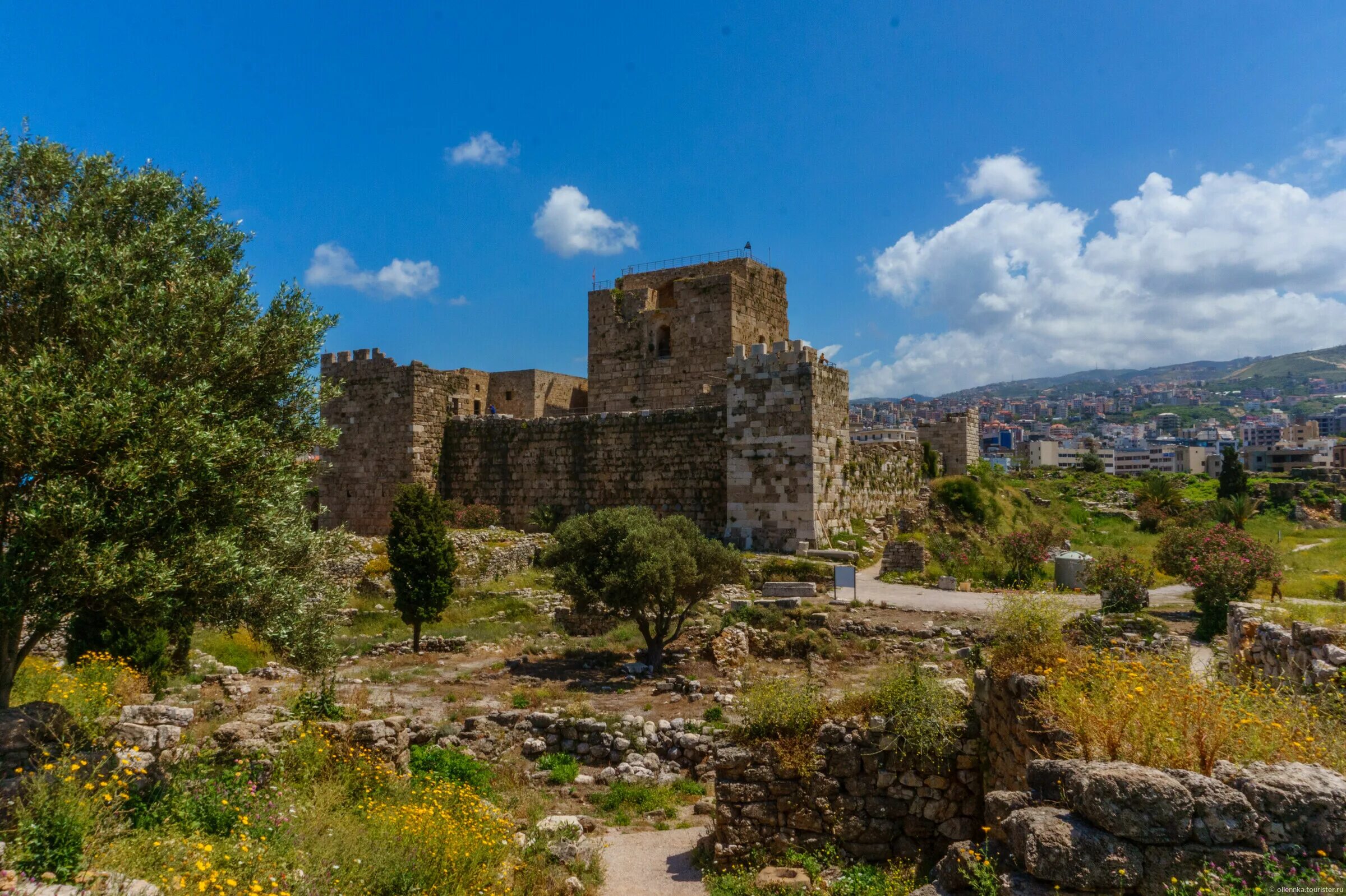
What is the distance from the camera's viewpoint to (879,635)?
14.5 metres

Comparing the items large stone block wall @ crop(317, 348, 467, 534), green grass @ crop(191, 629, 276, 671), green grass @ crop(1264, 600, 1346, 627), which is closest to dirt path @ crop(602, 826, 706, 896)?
green grass @ crop(1264, 600, 1346, 627)

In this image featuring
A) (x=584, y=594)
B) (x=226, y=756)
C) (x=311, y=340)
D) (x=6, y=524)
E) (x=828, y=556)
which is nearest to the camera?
(x=6, y=524)

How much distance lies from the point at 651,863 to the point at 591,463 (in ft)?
52.4

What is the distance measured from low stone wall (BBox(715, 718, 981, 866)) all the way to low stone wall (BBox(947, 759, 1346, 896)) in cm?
302

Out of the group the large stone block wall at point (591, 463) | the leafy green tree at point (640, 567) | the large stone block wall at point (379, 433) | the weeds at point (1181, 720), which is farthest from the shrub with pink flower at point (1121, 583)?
the large stone block wall at point (379, 433)

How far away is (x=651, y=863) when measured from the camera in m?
7.78

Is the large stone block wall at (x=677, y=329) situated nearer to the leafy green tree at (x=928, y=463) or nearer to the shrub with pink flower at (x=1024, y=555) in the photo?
the leafy green tree at (x=928, y=463)

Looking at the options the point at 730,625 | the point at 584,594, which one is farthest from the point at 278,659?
the point at 730,625

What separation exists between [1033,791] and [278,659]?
13.8 m

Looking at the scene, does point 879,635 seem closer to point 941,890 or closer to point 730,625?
point 730,625

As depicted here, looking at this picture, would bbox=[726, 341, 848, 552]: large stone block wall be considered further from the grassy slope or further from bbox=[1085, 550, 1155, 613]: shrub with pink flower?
the grassy slope

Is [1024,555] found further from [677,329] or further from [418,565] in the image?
[418,565]

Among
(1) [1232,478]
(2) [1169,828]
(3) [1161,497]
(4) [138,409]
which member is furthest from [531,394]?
(1) [1232,478]

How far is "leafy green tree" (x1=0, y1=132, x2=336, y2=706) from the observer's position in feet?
19.9
